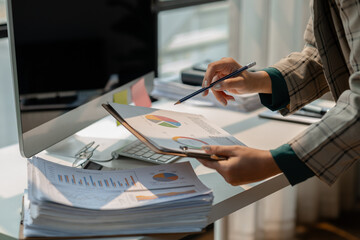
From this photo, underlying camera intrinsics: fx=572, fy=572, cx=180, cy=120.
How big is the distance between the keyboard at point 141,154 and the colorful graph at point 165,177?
16cm

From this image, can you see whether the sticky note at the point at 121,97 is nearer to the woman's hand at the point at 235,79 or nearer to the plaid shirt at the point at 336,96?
the woman's hand at the point at 235,79

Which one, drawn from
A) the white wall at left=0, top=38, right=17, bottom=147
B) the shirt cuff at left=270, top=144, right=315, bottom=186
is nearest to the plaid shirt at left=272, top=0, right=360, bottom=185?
the shirt cuff at left=270, top=144, right=315, bottom=186

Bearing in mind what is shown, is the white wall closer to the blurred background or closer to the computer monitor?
the blurred background

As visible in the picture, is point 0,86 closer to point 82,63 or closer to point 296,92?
point 82,63

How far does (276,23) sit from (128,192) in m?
1.22

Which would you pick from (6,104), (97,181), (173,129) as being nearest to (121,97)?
(173,129)

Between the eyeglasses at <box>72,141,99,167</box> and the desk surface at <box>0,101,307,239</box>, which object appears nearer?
the desk surface at <box>0,101,307,239</box>

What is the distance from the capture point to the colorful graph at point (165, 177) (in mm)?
1065

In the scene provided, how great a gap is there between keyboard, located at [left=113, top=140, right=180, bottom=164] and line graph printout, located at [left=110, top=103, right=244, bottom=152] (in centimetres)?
10

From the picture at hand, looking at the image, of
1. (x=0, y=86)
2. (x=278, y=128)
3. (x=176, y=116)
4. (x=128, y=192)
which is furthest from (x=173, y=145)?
(x=0, y=86)

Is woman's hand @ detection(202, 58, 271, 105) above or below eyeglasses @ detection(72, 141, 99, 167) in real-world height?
above

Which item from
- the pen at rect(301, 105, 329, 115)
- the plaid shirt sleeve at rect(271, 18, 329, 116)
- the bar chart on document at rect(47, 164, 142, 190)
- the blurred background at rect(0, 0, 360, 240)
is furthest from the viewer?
the blurred background at rect(0, 0, 360, 240)

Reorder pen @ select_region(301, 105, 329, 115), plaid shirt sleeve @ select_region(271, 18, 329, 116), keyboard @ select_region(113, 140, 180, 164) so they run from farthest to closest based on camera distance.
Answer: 1. pen @ select_region(301, 105, 329, 115)
2. plaid shirt sleeve @ select_region(271, 18, 329, 116)
3. keyboard @ select_region(113, 140, 180, 164)

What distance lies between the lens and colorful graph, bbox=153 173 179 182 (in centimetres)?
107
